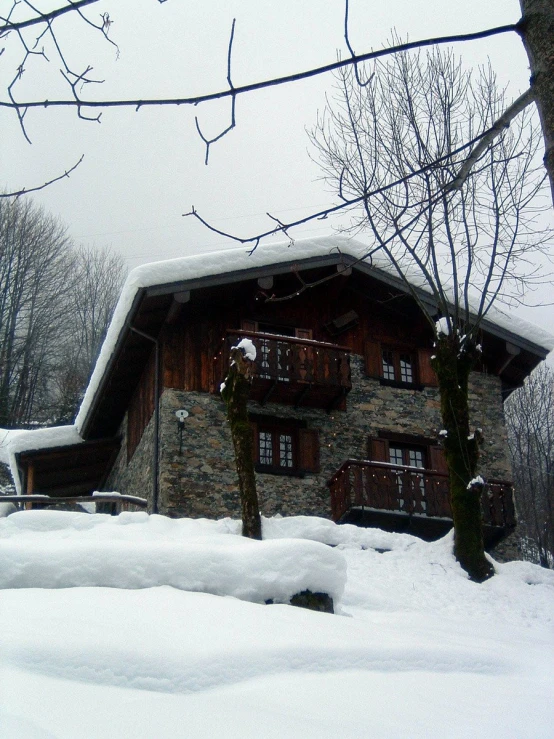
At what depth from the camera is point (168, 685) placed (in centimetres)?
382

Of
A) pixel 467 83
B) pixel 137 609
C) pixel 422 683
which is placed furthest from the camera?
pixel 467 83

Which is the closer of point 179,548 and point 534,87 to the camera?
point 534,87

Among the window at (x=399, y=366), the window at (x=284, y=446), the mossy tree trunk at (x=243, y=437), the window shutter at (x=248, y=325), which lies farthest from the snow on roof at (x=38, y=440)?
the window at (x=399, y=366)

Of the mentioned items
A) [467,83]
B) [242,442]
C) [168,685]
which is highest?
[467,83]

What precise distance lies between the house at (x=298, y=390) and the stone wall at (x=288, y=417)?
0.09ft

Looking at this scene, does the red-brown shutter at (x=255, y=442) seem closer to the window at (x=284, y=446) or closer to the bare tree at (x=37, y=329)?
the window at (x=284, y=446)

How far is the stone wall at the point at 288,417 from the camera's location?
49.5 feet

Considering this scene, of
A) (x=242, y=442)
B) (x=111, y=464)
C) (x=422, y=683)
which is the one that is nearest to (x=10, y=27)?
(x=422, y=683)

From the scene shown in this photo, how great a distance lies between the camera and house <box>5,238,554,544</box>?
1532cm

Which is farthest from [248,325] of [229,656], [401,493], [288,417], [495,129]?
[495,129]

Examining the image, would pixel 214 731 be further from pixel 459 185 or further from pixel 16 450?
pixel 16 450

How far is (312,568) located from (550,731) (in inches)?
124

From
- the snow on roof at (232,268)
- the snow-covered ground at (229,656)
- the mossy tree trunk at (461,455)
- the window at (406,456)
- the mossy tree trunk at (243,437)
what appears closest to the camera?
the snow-covered ground at (229,656)

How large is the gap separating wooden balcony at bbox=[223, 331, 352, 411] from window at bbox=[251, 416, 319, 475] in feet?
1.51
